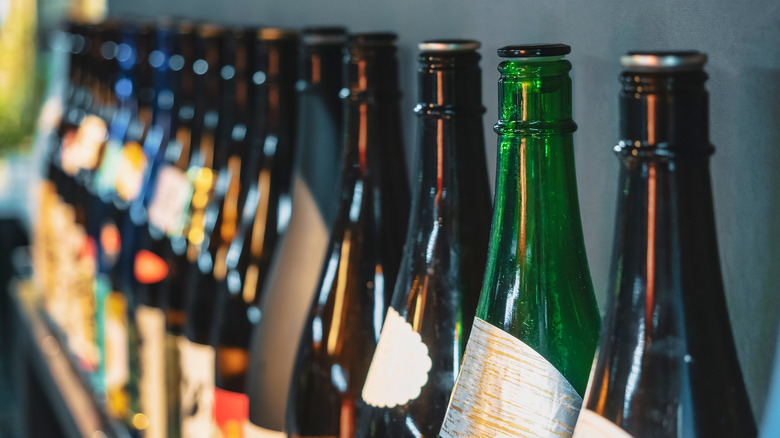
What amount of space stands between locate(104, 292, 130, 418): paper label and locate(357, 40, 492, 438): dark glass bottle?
0.77 meters

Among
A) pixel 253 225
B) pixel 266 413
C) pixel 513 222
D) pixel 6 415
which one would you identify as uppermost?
pixel 513 222

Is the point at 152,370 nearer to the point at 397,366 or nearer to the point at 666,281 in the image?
the point at 397,366

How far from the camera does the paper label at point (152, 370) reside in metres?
1.03

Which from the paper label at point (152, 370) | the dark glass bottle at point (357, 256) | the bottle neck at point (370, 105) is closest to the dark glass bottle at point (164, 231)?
the paper label at point (152, 370)

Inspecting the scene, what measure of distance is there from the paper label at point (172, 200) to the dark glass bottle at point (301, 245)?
A: 1.00ft

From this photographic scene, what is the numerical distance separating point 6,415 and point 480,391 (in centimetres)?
328

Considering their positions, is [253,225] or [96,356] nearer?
[253,225]

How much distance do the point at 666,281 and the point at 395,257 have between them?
314 millimetres

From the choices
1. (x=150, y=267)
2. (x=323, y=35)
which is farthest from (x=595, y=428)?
(x=150, y=267)

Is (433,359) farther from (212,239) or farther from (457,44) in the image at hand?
(212,239)

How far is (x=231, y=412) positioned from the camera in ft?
2.42

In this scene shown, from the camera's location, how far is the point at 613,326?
327 mm

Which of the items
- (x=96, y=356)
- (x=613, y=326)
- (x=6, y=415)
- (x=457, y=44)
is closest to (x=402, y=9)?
(x=457, y=44)

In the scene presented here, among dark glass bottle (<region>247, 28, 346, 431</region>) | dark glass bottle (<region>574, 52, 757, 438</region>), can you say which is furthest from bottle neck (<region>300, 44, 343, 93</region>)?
dark glass bottle (<region>574, 52, 757, 438</region>)
